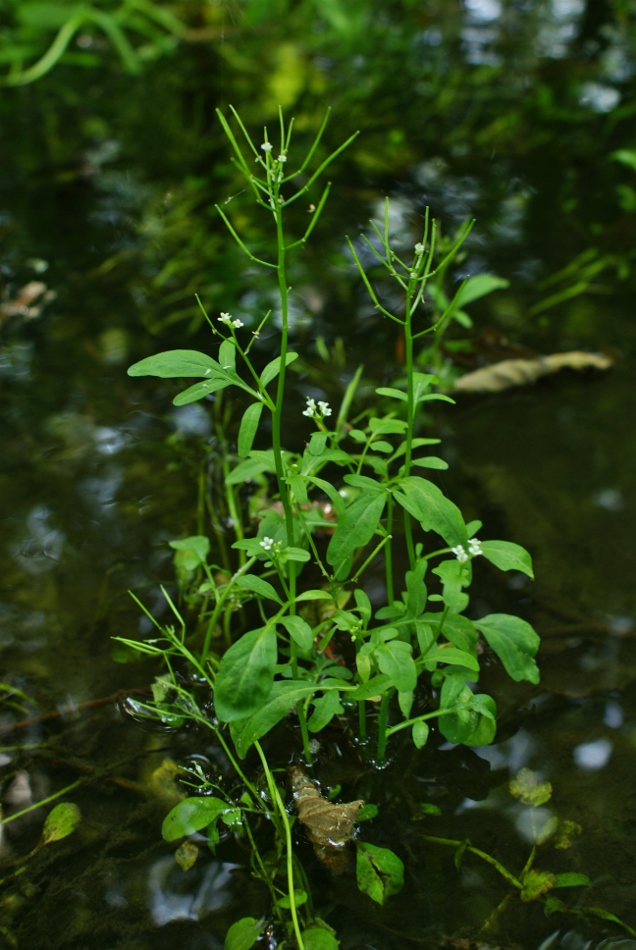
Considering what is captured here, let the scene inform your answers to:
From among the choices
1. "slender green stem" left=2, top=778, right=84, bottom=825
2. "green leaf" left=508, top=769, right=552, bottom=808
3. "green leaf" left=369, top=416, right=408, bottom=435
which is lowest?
"green leaf" left=508, top=769, right=552, bottom=808

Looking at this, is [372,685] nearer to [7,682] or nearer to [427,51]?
[7,682]

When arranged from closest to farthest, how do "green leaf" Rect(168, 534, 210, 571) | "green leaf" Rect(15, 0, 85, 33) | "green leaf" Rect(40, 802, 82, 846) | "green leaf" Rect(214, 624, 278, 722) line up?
1. "green leaf" Rect(214, 624, 278, 722)
2. "green leaf" Rect(40, 802, 82, 846)
3. "green leaf" Rect(168, 534, 210, 571)
4. "green leaf" Rect(15, 0, 85, 33)

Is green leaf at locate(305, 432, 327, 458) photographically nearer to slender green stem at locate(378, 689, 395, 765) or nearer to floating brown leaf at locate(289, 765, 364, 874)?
slender green stem at locate(378, 689, 395, 765)

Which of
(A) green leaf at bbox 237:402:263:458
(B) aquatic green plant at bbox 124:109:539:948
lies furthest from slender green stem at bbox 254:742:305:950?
(A) green leaf at bbox 237:402:263:458

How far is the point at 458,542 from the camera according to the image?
53.9 inches

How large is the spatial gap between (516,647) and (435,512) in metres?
0.34

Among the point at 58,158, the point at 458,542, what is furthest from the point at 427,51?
the point at 458,542

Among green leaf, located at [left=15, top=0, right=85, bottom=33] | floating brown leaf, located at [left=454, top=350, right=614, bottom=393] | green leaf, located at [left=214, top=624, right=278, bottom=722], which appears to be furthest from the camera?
green leaf, located at [left=15, top=0, right=85, bottom=33]

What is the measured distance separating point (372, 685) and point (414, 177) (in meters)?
2.71

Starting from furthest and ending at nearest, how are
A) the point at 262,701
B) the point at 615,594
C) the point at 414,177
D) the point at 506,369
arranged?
the point at 414,177 → the point at 506,369 → the point at 615,594 → the point at 262,701

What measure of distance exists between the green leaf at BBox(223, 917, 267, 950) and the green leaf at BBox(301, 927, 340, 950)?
0.08m

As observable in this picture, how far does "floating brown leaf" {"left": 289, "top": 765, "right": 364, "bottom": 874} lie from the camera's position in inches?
58.3

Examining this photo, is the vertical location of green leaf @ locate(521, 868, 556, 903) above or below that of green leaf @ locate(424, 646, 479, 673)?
below

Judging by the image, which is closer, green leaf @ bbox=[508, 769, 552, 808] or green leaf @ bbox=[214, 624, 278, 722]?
green leaf @ bbox=[214, 624, 278, 722]
